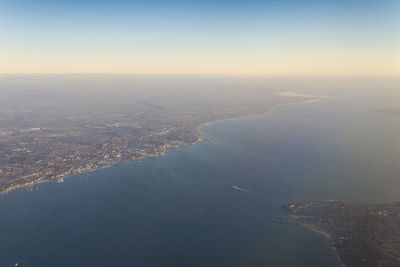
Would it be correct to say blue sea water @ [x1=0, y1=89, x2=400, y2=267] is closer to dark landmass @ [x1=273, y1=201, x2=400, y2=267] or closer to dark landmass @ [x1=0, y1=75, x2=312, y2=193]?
dark landmass @ [x1=273, y1=201, x2=400, y2=267]

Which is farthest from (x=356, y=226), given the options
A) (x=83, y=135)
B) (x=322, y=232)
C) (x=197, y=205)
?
(x=83, y=135)

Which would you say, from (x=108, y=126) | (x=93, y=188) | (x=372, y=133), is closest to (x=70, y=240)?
(x=93, y=188)

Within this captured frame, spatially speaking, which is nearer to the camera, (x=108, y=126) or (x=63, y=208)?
(x=63, y=208)

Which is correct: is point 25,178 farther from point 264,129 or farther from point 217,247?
point 264,129

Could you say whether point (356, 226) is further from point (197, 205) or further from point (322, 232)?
point (197, 205)

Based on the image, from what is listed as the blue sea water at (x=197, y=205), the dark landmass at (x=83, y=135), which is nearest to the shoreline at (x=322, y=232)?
the blue sea water at (x=197, y=205)

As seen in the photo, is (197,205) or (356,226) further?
(197,205)

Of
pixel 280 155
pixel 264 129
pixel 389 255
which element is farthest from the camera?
pixel 264 129
